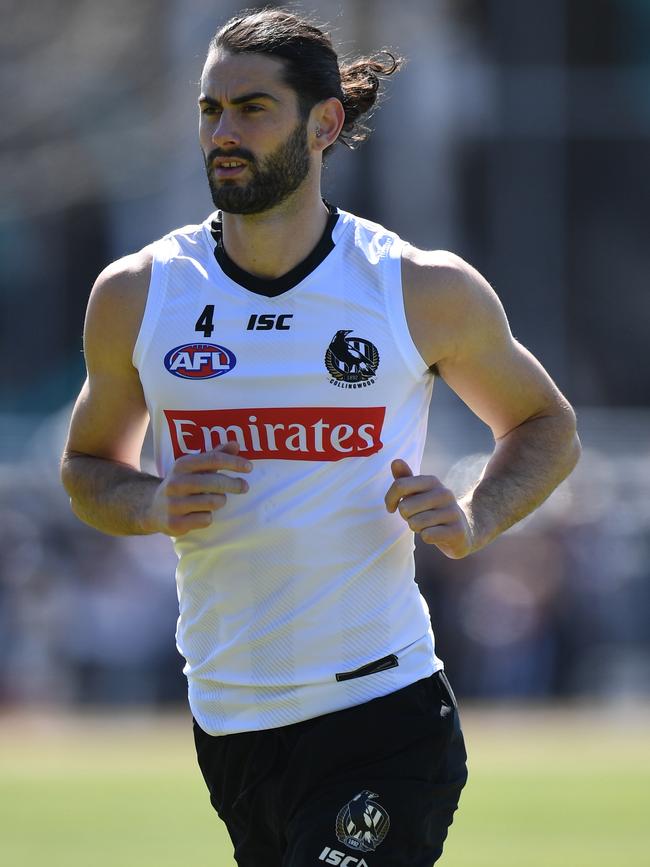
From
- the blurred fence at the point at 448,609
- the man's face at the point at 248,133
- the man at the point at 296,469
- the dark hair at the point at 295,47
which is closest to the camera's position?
the man at the point at 296,469

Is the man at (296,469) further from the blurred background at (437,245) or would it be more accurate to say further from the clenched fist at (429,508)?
the blurred background at (437,245)

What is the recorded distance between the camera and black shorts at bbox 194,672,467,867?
12.8 feet

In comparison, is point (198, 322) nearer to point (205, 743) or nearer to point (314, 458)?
point (314, 458)

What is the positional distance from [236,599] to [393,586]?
39 cm

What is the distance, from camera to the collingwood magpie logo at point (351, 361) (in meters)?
4.04

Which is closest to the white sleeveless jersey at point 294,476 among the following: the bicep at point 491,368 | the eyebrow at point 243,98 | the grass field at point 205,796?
the bicep at point 491,368

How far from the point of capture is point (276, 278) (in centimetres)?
420

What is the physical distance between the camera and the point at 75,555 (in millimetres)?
16562

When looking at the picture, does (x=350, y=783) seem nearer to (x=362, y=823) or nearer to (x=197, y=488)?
(x=362, y=823)

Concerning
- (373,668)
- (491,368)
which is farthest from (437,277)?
(373,668)

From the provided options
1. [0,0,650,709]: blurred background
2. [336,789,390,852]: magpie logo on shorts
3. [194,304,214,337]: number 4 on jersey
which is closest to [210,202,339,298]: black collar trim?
[194,304,214,337]: number 4 on jersey

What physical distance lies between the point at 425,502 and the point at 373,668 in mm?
493

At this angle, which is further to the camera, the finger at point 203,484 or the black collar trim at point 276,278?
the black collar trim at point 276,278

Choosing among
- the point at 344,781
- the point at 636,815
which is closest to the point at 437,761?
the point at 344,781
